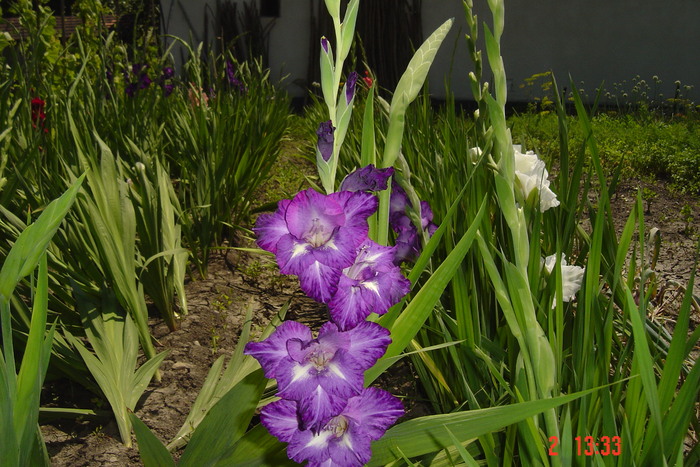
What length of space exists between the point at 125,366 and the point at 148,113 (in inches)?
66.6

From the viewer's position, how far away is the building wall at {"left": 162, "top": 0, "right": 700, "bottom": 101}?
7973 mm

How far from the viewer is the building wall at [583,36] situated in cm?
797

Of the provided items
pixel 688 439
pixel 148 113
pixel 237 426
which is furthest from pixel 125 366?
pixel 148 113

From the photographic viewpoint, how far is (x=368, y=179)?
0.84 meters

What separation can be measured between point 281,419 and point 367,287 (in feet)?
0.69

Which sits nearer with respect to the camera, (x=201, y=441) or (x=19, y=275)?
(x=19, y=275)

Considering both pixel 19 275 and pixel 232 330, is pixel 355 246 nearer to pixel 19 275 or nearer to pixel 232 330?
pixel 19 275

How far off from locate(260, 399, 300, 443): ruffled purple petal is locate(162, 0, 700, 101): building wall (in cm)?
728

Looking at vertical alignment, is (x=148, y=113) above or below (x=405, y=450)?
above

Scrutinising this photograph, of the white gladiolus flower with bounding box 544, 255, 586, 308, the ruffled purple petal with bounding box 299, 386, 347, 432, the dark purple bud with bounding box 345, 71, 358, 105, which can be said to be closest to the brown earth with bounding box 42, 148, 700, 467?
the white gladiolus flower with bounding box 544, 255, 586, 308

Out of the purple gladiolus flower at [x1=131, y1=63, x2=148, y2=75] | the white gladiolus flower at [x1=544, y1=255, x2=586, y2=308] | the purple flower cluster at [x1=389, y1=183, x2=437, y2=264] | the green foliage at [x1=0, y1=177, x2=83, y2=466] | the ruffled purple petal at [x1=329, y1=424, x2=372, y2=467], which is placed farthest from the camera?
the purple gladiolus flower at [x1=131, y1=63, x2=148, y2=75]

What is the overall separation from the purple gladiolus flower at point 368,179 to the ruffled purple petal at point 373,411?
0.93ft

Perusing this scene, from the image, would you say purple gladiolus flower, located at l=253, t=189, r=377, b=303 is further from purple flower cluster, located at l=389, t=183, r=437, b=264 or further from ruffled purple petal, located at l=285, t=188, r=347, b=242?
purple flower cluster, located at l=389, t=183, r=437, b=264

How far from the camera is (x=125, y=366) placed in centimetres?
154
